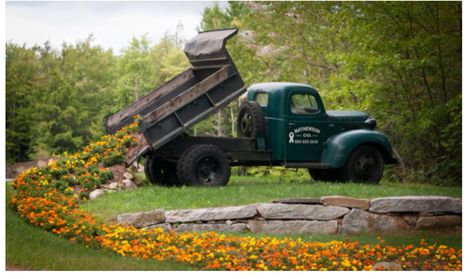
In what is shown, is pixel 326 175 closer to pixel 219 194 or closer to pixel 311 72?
pixel 219 194

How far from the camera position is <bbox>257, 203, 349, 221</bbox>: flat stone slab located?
412 inches

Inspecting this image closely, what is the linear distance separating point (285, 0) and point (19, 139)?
9.97 m

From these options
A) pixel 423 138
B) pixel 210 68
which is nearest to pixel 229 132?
pixel 423 138

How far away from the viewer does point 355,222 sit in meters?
10.8

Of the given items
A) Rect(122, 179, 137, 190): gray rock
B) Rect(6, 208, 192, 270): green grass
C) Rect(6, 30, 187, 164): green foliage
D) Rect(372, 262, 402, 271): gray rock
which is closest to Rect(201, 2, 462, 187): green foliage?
Rect(122, 179, 137, 190): gray rock

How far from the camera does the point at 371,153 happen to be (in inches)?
519

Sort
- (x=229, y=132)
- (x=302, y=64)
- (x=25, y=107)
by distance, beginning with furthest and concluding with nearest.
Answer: (x=229, y=132), (x=25, y=107), (x=302, y=64)

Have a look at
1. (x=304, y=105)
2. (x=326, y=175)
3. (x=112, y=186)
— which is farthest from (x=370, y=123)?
(x=112, y=186)

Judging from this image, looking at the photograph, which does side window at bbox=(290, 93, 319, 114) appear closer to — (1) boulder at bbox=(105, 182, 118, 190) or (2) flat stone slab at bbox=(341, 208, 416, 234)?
(2) flat stone slab at bbox=(341, 208, 416, 234)

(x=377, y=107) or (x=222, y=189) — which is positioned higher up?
(x=377, y=107)

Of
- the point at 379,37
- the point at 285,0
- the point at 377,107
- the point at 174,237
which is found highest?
the point at 285,0

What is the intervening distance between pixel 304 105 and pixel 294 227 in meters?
3.31

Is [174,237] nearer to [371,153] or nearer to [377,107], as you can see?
[371,153]

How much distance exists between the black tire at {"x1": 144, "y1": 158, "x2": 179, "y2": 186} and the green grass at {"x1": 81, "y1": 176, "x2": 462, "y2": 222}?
64cm
